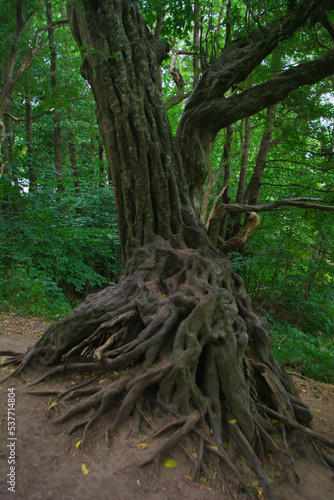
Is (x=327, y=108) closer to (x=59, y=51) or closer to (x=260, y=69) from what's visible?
(x=260, y=69)

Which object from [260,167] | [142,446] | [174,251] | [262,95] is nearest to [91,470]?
[142,446]

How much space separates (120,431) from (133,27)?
5.09m

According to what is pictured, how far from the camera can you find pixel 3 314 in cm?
645

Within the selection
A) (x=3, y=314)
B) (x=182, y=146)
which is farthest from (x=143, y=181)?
(x=3, y=314)

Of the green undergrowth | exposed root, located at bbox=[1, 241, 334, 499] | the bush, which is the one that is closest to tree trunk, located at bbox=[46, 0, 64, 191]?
the bush

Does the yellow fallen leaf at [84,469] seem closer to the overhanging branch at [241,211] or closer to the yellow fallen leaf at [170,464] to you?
the yellow fallen leaf at [170,464]

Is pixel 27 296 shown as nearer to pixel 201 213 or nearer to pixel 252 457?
pixel 201 213

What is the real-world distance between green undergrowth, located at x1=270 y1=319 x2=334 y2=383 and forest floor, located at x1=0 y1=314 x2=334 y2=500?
320 cm

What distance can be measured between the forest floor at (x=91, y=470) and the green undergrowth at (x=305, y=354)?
3.20m

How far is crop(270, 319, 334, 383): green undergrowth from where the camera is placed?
19.7 ft

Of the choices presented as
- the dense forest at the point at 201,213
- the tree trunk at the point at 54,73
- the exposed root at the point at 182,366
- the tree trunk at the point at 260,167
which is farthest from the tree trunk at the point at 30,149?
the tree trunk at the point at 260,167

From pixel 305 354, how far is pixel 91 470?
5.56 m

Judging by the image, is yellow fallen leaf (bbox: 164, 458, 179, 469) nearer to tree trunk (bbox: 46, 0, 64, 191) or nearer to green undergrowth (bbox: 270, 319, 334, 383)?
green undergrowth (bbox: 270, 319, 334, 383)

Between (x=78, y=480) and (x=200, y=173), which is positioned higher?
(x=200, y=173)
